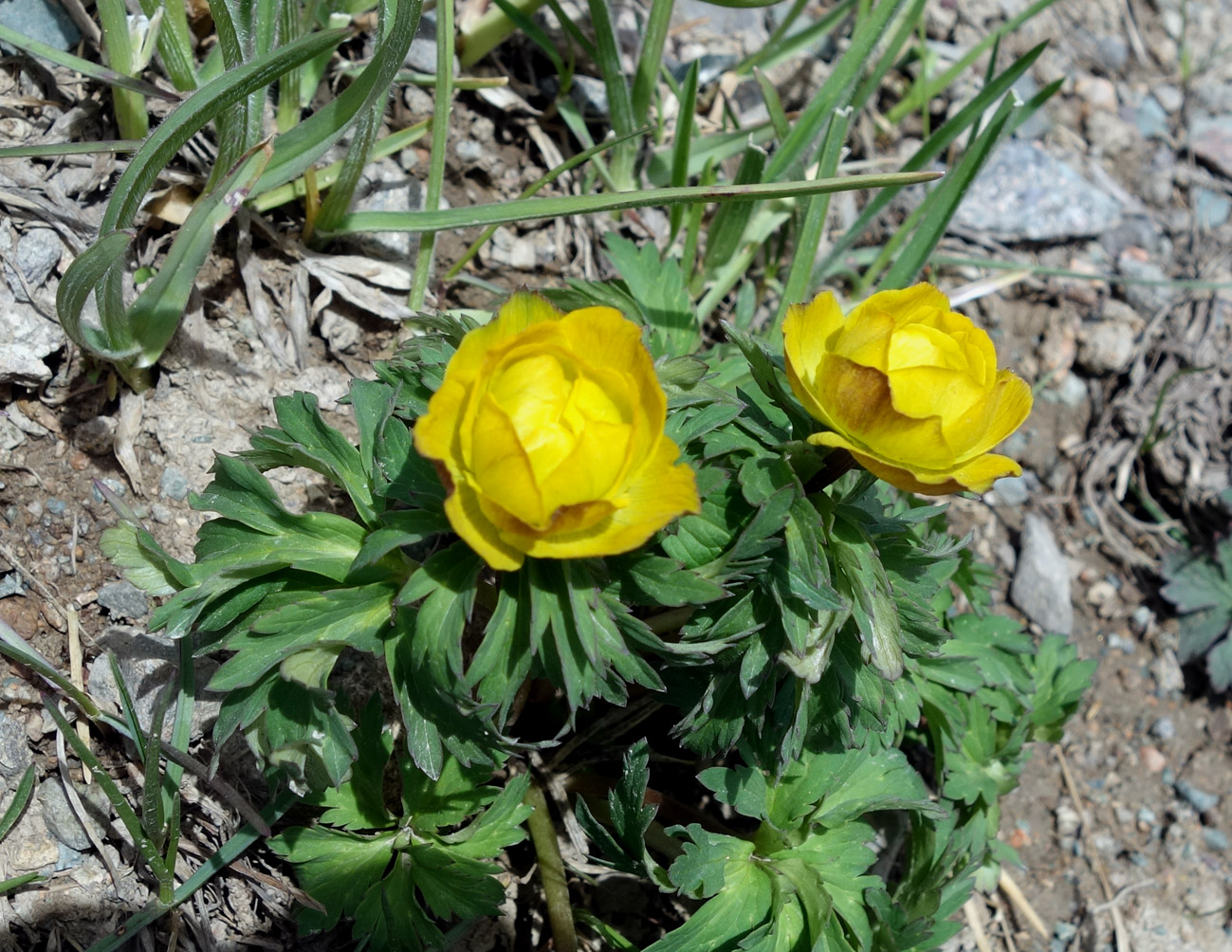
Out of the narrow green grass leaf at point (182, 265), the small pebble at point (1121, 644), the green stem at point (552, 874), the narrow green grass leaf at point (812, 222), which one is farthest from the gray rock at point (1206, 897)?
the narrow green grass leaf at point (182, 265)

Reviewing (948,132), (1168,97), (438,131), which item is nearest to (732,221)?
(948,132)

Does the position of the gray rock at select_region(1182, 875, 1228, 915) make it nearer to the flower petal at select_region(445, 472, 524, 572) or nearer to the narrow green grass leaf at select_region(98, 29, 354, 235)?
the flower petal at select_region(445, 472, 524, 572)

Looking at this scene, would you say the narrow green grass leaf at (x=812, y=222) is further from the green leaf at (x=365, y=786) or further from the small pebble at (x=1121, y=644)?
the small pebble at (x=1121, y=644)

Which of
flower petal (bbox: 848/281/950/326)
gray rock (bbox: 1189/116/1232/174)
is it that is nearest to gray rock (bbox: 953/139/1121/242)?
gray rock (bbox: 1189/116/1232/174)

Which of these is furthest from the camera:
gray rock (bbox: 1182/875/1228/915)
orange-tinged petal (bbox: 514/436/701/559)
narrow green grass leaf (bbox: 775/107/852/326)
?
gray rock (bbox: 1182/875/1228/915)

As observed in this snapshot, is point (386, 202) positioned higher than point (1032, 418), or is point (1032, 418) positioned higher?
point (386, 202)

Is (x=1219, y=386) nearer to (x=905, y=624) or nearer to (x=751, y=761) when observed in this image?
(x=905, y=624)

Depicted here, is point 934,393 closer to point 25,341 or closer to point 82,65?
point 25,341
